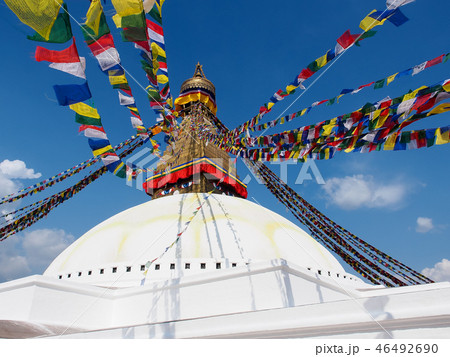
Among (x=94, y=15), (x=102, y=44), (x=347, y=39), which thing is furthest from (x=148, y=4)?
(x=347, y=39)

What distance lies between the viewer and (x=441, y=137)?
3695 mm

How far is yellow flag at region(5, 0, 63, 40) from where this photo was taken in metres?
3.17

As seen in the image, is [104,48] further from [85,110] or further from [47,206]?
[47,206]

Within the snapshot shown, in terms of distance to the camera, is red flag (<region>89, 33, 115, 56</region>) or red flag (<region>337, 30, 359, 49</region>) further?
red flag (<region>89, 33, 115, 56</region>)

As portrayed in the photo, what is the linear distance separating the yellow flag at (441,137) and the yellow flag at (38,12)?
4.69 metres

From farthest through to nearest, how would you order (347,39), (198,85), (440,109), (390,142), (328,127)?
1. (198,85)
2. (328,127)
3. (390,142)
4. (347,39)
5. (440,109)

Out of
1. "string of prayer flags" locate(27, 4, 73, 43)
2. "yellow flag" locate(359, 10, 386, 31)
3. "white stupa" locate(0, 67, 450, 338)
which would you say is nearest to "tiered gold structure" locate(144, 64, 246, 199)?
"white stupa" locate(0, 67, 450, 338)

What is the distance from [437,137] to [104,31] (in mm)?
4453

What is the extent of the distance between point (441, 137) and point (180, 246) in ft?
16.0

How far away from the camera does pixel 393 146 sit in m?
4.19

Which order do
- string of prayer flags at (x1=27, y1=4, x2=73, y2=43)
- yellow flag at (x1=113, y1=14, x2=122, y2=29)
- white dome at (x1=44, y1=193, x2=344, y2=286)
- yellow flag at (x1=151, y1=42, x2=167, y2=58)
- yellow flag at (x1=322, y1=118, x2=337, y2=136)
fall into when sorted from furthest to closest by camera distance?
white dome at (x1=44, y1=193, x2=344, y2=286)
yellow flag at (x1=151, y1=42, x2=167, y2=58)
yellow flag at (x1=322, y1=118, x2=337, y2=136)
yellow flag at (x1=113, y1=14, x2=122, y2=29)
string of prayer flags at (x1=27, y1=4, x2=73, y2=43)

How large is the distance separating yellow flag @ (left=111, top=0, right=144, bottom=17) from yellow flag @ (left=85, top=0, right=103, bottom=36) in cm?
22

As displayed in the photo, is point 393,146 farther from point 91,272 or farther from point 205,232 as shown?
point 91,272

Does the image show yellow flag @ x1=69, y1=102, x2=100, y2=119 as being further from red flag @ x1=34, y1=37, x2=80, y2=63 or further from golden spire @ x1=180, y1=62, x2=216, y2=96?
golden spire @ x1=180, y1=62, x2=216, y2=96
